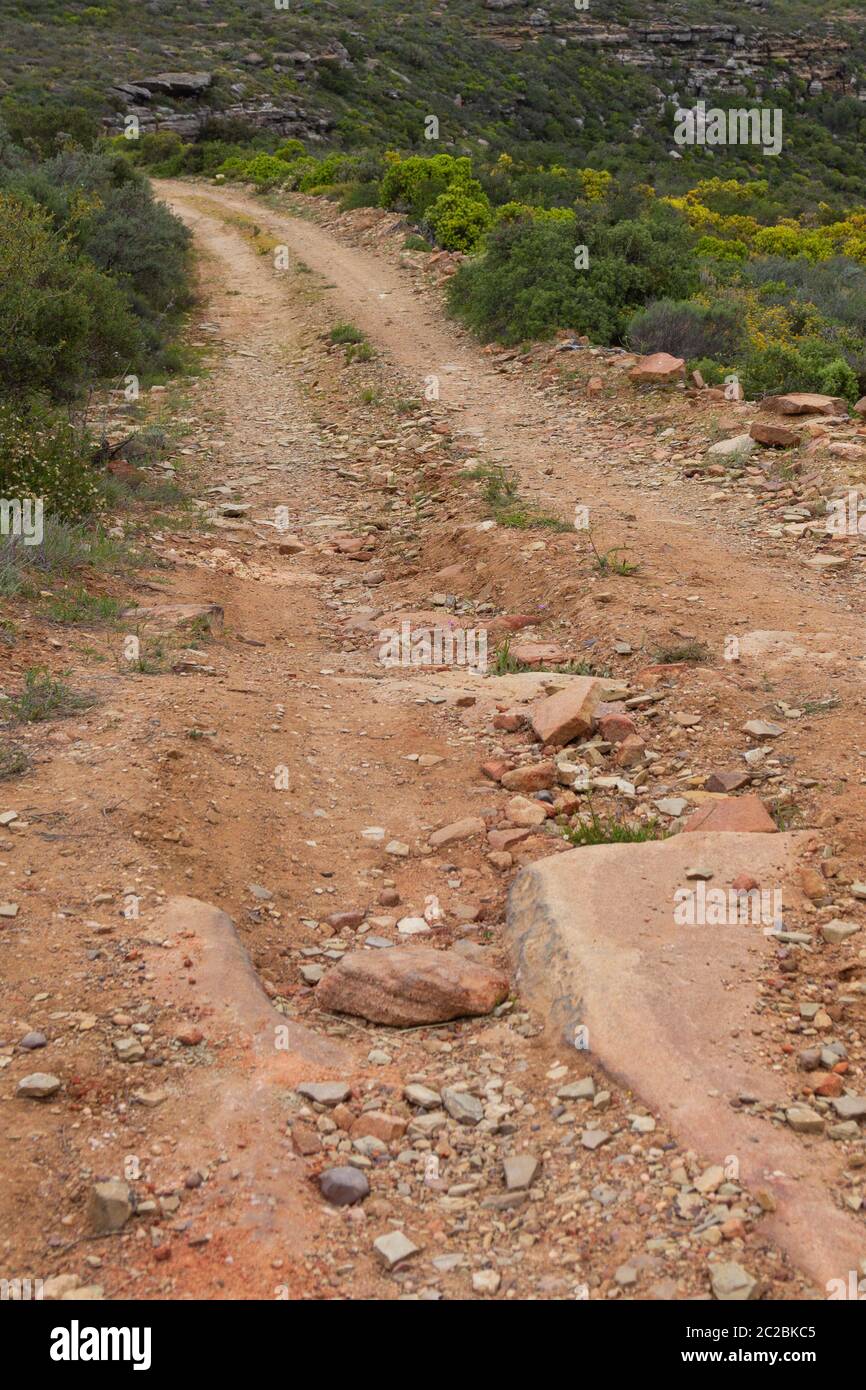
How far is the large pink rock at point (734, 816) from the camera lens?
4.65m

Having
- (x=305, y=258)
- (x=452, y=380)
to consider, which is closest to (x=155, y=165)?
(x=305, y=258)

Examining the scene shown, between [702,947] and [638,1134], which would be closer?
[638,1134]

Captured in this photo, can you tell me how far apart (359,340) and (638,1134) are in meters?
13.1

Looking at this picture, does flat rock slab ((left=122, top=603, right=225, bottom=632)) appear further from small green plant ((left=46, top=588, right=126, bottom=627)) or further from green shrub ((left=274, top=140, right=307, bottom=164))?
green shrub ((left=274, top=140, right=307, bottom=164))

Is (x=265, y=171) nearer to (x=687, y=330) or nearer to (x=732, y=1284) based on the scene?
(x=687, y=330)

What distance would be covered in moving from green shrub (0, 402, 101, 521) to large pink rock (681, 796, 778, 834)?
5375mm

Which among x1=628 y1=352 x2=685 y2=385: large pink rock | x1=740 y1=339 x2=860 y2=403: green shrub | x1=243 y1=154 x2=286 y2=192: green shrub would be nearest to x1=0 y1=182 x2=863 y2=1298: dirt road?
x1=628 y1=352 x2=685 y2=385: large pink rock

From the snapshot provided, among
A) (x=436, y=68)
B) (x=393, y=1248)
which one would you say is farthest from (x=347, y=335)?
(x=436, y=68)

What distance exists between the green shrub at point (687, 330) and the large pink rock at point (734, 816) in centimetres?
921

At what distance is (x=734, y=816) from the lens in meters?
4.72

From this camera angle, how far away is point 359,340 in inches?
586

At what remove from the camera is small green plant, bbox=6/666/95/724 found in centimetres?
548

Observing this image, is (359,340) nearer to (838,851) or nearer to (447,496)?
(447,496)

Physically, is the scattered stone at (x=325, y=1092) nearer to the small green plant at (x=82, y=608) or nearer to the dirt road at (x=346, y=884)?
the dirt road at (x=346, y=884)
